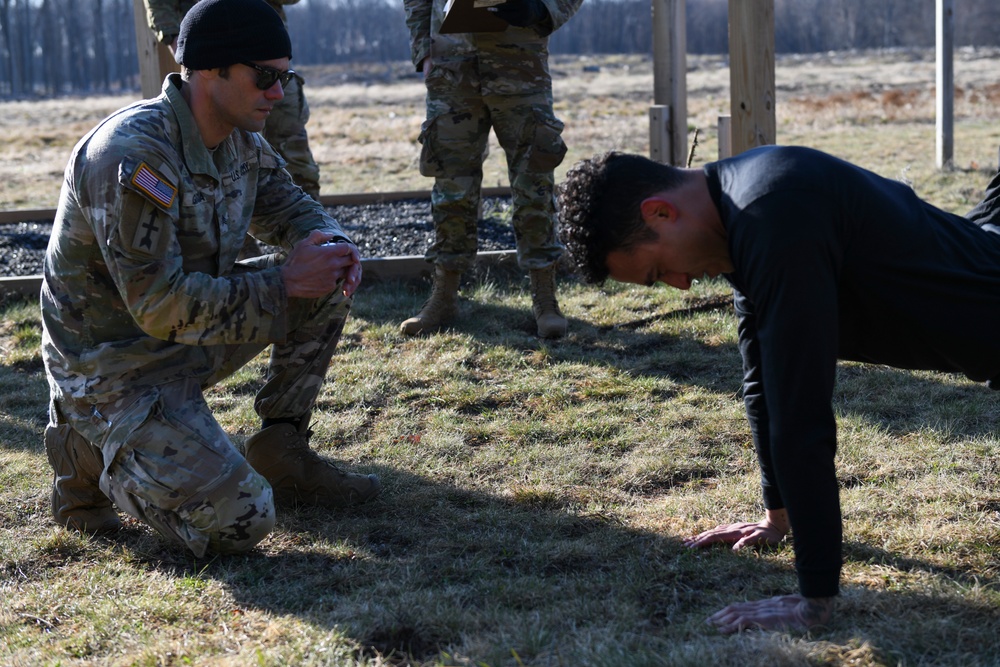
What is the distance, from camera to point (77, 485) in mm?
3271

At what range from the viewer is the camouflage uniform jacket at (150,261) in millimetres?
2883

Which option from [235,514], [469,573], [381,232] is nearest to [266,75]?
[235,514]

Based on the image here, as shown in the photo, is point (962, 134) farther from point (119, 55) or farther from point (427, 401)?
point (119, 55)

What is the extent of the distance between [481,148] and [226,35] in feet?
8.01

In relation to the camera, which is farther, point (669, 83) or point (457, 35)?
point (669, 83)

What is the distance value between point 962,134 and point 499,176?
769 centimetres

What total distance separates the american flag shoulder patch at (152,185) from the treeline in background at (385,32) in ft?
238

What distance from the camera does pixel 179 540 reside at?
3.07 metres

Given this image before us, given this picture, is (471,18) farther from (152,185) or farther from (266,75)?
(152,185)

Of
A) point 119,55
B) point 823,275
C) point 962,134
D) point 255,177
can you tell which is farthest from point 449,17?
point 119,55

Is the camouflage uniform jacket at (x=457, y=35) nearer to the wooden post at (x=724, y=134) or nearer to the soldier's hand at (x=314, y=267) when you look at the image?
the wooden post at (x=724, y=134)

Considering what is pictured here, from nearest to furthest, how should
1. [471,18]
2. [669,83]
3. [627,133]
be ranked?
1. [471,18]
2. [669,83]
3. [627,133]

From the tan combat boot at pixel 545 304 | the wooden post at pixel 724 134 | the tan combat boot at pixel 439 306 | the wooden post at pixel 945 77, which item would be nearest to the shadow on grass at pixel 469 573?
the tan combat boot at pixel 545 304

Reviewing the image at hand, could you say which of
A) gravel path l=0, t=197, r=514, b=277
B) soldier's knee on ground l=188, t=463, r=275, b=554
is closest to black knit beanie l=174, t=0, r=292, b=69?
soldier's knee on ground l=188, t=463, r=275, b=554
